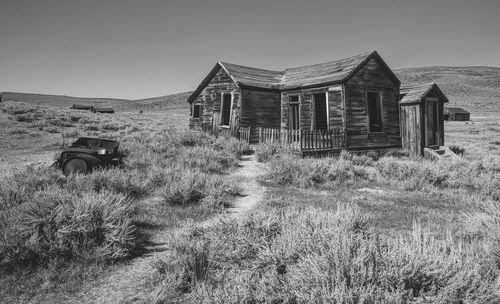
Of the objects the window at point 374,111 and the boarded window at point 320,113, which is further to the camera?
the boarded window at point 320,113

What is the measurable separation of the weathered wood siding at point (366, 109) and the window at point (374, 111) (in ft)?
0.68

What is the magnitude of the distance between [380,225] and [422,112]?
1194 centimetres

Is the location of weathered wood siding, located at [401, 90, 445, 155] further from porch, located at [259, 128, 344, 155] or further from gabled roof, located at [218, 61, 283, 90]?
gabled roof, located at [218, 61, 283, 90]

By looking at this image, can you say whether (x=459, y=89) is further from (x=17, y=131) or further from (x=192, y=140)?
(x=17, y=131)

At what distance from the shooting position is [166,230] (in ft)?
15.5

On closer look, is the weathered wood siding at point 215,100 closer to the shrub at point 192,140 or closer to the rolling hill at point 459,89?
the shrub at point 192,140

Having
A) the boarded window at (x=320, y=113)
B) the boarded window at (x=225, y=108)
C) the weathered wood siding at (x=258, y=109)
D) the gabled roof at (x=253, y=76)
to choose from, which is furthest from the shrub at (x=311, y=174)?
the boarded window at (x=225, y=108)

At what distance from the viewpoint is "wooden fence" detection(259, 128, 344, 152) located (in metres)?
12.1

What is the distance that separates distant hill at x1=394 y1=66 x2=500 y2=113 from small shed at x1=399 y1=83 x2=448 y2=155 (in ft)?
167

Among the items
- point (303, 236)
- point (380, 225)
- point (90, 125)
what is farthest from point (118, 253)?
point (90, 125)

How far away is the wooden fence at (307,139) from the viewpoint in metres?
12.1

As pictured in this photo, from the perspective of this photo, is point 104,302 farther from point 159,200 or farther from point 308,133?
point 308,133

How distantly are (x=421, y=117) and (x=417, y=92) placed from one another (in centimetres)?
146

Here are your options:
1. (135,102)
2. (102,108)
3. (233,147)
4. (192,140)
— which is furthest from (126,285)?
(135,102)
